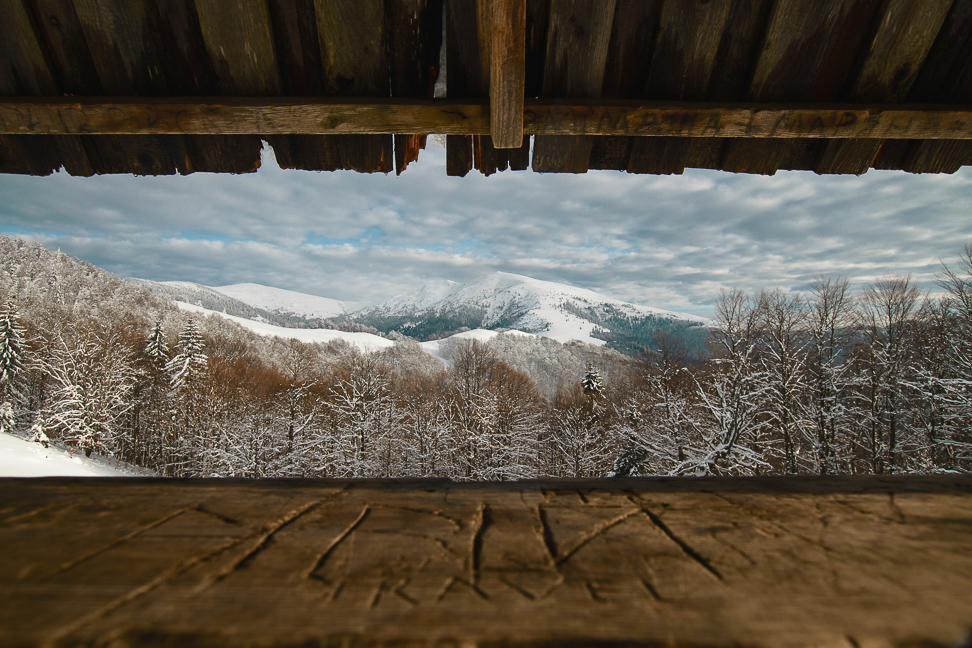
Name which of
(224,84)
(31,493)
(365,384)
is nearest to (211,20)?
(224,84)

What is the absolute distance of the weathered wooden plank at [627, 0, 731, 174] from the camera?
7.09ft

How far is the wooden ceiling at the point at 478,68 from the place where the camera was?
216cm

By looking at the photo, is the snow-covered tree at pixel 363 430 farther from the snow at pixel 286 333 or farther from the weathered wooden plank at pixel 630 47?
the snow at pixel 286 333

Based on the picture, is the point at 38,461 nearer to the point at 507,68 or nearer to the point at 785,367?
the point at 507,68

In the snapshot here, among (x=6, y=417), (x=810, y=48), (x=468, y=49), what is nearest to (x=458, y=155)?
(x=468, y=49)

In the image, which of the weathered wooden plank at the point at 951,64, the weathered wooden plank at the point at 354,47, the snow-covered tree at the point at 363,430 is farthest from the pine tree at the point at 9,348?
the weathered wooden plank at the point at 951,64

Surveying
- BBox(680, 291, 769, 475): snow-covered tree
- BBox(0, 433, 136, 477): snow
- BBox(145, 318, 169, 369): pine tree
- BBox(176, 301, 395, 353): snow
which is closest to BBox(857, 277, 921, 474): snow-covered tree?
BBox(680, 291, 769, 475): snow-covered tree

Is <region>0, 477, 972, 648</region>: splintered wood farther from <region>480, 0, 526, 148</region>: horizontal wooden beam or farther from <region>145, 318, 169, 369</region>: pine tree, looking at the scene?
<region>145, 318, 169, 369</region>: pine tree

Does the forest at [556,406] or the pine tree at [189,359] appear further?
the pine tree at [189,359]

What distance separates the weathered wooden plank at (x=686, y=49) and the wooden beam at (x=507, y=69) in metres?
0.92

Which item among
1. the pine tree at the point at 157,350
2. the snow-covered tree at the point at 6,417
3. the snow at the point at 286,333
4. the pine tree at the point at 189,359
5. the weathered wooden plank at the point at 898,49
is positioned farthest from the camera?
the snow at the point at 286,333

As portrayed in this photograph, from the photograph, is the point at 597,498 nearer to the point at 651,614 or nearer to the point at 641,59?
the point at 651,614

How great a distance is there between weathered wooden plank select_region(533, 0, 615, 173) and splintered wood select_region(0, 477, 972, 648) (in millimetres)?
2122

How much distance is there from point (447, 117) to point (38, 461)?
31726 millimetres
